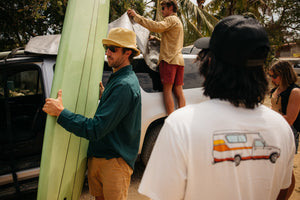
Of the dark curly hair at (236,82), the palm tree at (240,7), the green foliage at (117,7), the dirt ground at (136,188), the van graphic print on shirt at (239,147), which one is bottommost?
the dirt ground at (136,188)

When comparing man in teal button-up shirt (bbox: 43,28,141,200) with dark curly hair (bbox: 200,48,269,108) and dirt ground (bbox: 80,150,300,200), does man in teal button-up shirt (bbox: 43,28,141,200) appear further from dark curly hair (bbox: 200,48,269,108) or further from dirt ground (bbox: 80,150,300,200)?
dirt ground (bbox: 80,150,300,200)

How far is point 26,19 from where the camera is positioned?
Result: 19.9ft

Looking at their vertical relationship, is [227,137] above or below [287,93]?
above

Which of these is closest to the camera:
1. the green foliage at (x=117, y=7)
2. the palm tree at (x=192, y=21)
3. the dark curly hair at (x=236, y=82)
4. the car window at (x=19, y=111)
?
the dark curly hair at (x=236, y=82)

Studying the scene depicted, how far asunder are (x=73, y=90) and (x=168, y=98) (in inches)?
A: 61.8

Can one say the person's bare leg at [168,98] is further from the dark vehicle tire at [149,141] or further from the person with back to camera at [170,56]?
the dark vehicle tire at [149,141]

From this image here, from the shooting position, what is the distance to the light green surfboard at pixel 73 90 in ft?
5.60

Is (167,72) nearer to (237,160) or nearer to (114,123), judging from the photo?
(114,123)

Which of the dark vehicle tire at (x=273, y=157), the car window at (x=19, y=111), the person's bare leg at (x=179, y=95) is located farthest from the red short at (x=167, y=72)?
the dark vehicle tire at (x=273, y=157)

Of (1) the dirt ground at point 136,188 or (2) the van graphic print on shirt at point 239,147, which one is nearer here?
(2) the van graphic print on shirt at point 239,147

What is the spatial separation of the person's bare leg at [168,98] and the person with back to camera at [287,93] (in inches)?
50.5

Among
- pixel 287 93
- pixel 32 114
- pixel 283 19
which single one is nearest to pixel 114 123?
pixel 287 93

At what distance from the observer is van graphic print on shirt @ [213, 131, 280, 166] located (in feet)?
2.97

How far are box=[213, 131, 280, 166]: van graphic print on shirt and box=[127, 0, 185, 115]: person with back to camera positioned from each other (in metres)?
2.27
